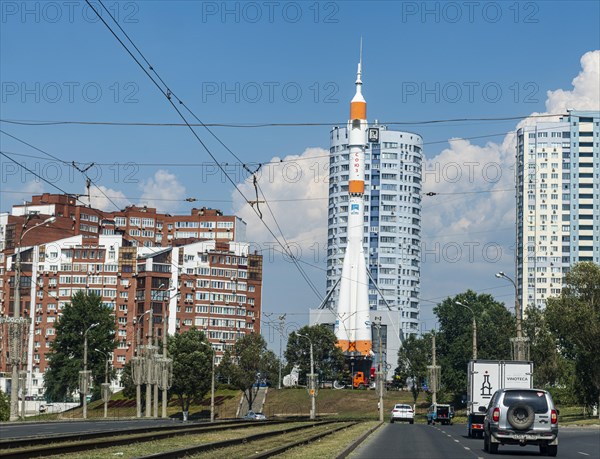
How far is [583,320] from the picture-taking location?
9250 cm

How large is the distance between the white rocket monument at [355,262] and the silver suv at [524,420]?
118837mm

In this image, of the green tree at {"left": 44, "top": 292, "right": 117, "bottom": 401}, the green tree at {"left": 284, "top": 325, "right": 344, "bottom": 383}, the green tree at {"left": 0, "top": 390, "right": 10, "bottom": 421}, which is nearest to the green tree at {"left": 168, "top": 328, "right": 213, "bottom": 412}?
the green tree at {"left": 44, "top": 292, "right": 117, "bottom": 401}

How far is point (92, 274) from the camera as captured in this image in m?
188

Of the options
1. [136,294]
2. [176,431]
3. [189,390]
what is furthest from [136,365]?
[136,294]

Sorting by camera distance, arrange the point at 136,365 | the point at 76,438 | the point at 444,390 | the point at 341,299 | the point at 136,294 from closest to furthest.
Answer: the point at 76,438 < the point at 136,365 < the point at 444,390 < the point at 341,299 < the point at 136,294

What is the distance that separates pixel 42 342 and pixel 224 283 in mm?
32344

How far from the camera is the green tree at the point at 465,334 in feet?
452

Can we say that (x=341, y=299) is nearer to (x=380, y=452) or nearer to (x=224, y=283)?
(x=224, y=283)

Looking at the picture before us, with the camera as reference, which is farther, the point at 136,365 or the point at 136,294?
the point at 136,294

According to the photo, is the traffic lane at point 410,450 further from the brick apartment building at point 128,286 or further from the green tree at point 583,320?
the brick apartment building at point 128,286

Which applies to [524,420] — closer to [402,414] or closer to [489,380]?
[489,380]

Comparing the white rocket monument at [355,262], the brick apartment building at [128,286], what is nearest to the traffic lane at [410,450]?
the white rocket monument at [355,262]

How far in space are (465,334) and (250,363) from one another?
94.4 ft

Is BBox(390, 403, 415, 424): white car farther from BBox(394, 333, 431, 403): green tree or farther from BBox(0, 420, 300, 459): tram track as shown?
BBox(394, 333, 431, 403): green tree
